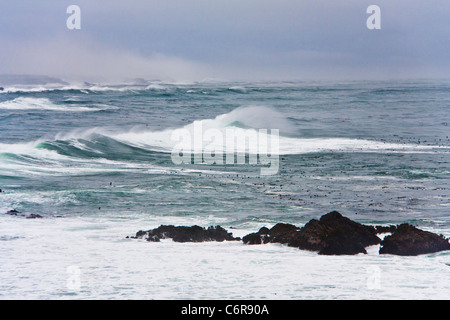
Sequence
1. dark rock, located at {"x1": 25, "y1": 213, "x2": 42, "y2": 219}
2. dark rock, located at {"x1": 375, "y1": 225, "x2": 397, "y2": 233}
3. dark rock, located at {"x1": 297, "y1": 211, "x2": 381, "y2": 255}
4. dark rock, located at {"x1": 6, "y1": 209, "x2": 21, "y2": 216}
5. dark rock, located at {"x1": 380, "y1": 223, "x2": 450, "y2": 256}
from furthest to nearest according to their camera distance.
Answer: dark rock, located at {"x1": 6, "y1": 209, "x2": 21, "y2": 216}
dark rock, located at {"x1": 25, "y1": 213, "x2": 42, "y2": 219}
dark rock, located at {"x1": 375, "y1": 225, "x2": 397, "y2": 233}
dark rock, located at {"x1": 297, "y1": 211, "x2": 381, "y2": 255}
dark rock, located at {"x1": 380, "y1": 223, "x2": 450, "y2": 256}

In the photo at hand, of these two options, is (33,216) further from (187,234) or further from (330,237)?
(330,237)

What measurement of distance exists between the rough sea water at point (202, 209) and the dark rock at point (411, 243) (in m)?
0.27

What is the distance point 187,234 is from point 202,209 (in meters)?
3.51

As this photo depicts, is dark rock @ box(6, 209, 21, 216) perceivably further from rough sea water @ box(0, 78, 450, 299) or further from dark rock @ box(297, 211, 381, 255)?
dark rock @ box(297, 211, 381, 255)

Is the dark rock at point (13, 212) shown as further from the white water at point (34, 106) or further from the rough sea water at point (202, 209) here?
the white water at point (34, 106)

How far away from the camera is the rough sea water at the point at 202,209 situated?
10.4m

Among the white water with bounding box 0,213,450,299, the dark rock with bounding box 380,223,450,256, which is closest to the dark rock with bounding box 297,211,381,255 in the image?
the white water with bounding box 0,213,450,299

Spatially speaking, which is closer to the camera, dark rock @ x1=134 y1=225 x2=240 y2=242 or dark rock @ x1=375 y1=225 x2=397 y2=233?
dark rock @ x1=134 y1=225 x2=240 y2=242

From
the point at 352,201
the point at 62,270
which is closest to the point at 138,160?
the point at 352,201

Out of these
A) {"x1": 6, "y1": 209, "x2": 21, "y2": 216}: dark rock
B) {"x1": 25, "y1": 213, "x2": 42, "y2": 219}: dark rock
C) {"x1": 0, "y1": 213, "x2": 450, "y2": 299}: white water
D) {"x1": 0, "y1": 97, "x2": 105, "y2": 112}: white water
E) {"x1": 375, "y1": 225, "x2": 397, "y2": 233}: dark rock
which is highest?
{"x1": 0, "y1": 97, "x2": 105, "y2": 112}: white water

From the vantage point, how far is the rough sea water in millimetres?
10383

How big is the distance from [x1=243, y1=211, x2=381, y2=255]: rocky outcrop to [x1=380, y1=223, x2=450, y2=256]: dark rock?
0.52m

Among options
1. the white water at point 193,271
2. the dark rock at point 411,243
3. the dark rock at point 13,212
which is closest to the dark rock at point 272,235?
the white water at point 193,271
